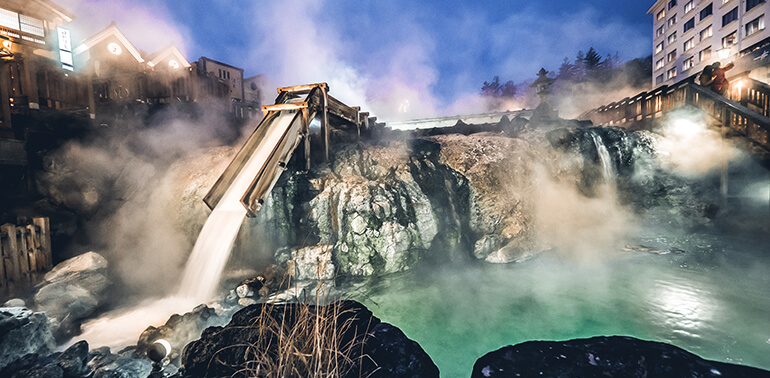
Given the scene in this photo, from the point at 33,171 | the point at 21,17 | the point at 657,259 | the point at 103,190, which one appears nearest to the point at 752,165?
the point at 657,259

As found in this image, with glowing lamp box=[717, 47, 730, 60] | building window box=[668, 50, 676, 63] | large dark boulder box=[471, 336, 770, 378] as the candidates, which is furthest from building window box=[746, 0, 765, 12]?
large dark boulder box=[471, 336, 770, 378]

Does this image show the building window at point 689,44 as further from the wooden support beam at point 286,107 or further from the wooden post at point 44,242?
the wooden post at point 44,242

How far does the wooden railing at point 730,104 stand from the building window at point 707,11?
21.9 m

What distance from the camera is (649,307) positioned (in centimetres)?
567

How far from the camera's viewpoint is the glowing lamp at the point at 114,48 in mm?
19062

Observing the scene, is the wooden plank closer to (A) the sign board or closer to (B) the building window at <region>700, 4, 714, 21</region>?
(A) the sign board

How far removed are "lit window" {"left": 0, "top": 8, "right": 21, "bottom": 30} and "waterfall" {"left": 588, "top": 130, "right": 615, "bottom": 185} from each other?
26.9 m

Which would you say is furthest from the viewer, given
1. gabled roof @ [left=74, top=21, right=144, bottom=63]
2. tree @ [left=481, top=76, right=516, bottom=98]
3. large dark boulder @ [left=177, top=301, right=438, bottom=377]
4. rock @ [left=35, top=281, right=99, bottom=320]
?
tree @ [left=481, top=76, right=516, bottom=98]

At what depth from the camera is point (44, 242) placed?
6.12m

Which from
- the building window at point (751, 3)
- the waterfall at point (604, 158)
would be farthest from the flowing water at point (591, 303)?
the building window at point (751, 3)

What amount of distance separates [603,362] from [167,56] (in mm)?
31725

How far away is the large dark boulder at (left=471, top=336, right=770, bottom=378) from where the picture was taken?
2518 millimetres

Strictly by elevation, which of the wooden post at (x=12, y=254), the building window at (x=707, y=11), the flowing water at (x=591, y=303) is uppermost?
the building window at (x=707, y=11)

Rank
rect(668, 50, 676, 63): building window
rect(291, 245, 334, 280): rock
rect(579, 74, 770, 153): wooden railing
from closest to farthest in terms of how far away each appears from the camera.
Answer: rect(291, 245, 334, 280): rock < rect(579, 74, 770, 153): wooden railing < rect(668, 50, 676, 63): building window
